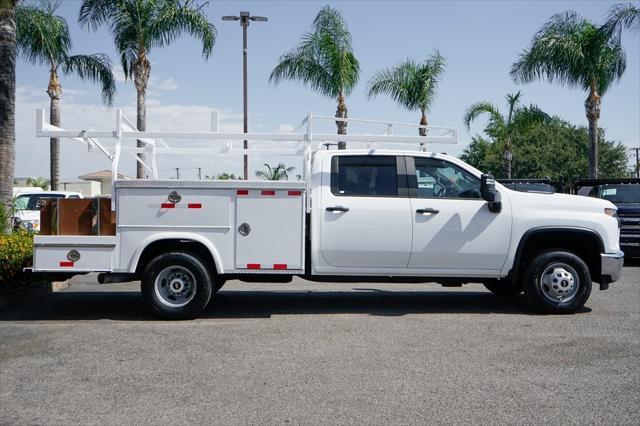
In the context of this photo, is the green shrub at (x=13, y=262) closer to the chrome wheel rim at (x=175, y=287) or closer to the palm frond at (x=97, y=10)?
the chrome wheel rim at (x=175, y=287)

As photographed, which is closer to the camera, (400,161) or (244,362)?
(244,362)

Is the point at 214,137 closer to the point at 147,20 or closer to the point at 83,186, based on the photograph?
the point at 147,20

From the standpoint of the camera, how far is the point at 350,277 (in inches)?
316

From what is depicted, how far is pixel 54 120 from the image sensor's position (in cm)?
2572

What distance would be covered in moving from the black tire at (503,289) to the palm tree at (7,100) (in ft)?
29.0

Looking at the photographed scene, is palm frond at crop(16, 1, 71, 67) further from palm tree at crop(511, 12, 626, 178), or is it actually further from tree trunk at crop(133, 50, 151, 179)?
palm tree at crop(511, 12, 626, 178)

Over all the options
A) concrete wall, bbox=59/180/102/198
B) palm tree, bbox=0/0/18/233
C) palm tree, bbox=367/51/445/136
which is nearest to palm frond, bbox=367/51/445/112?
palm tree, bbox=367/51/445/136

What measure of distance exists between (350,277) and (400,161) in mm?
1584

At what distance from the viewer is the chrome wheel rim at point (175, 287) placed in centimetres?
766

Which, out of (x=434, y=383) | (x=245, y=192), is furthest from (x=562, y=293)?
(x=245, y=192)

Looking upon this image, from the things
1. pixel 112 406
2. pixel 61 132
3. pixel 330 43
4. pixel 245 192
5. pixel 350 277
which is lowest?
pixel 112 406

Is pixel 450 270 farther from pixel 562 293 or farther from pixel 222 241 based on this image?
pixel 222 241

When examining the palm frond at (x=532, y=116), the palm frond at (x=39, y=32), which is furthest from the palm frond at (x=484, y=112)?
the palm frond at (x=39, y=32)

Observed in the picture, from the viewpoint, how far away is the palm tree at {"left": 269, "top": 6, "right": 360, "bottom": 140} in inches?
936
